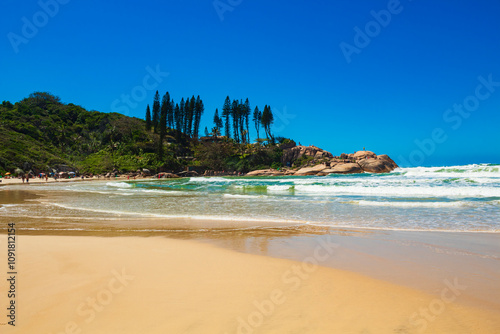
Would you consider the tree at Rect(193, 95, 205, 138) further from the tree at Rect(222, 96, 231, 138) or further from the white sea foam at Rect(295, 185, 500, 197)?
the white sea foam at Rect(295, 185, 500, 197)

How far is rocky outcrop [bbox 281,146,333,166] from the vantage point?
70375 mm

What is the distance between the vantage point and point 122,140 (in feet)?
232

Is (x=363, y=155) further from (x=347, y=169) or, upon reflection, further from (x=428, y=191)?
(x=428, y=191)

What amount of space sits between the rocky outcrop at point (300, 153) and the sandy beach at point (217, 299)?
6698 cm

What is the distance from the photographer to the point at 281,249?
5.74 meters

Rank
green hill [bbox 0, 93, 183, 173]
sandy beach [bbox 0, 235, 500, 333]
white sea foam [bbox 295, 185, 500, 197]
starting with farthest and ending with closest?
green hill [bbox 0, 93, 183, 173], white sea foam [bbox 295, 185, 500, 197], sandy beach [bbox 0, 235, 500, 333]

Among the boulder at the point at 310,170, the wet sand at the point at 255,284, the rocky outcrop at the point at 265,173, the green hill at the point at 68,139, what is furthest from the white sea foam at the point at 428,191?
the green hill at the point at 68,139

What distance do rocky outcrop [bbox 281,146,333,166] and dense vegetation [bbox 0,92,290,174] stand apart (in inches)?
69.9

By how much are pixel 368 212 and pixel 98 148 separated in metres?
68.4

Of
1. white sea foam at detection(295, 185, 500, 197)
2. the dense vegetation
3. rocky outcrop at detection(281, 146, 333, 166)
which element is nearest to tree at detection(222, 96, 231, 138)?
the dense vegetation

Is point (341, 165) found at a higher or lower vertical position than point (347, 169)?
higher

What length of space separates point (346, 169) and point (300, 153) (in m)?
14.4

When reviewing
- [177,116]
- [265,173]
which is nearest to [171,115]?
[177,116]

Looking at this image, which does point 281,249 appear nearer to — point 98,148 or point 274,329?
point 274,329
